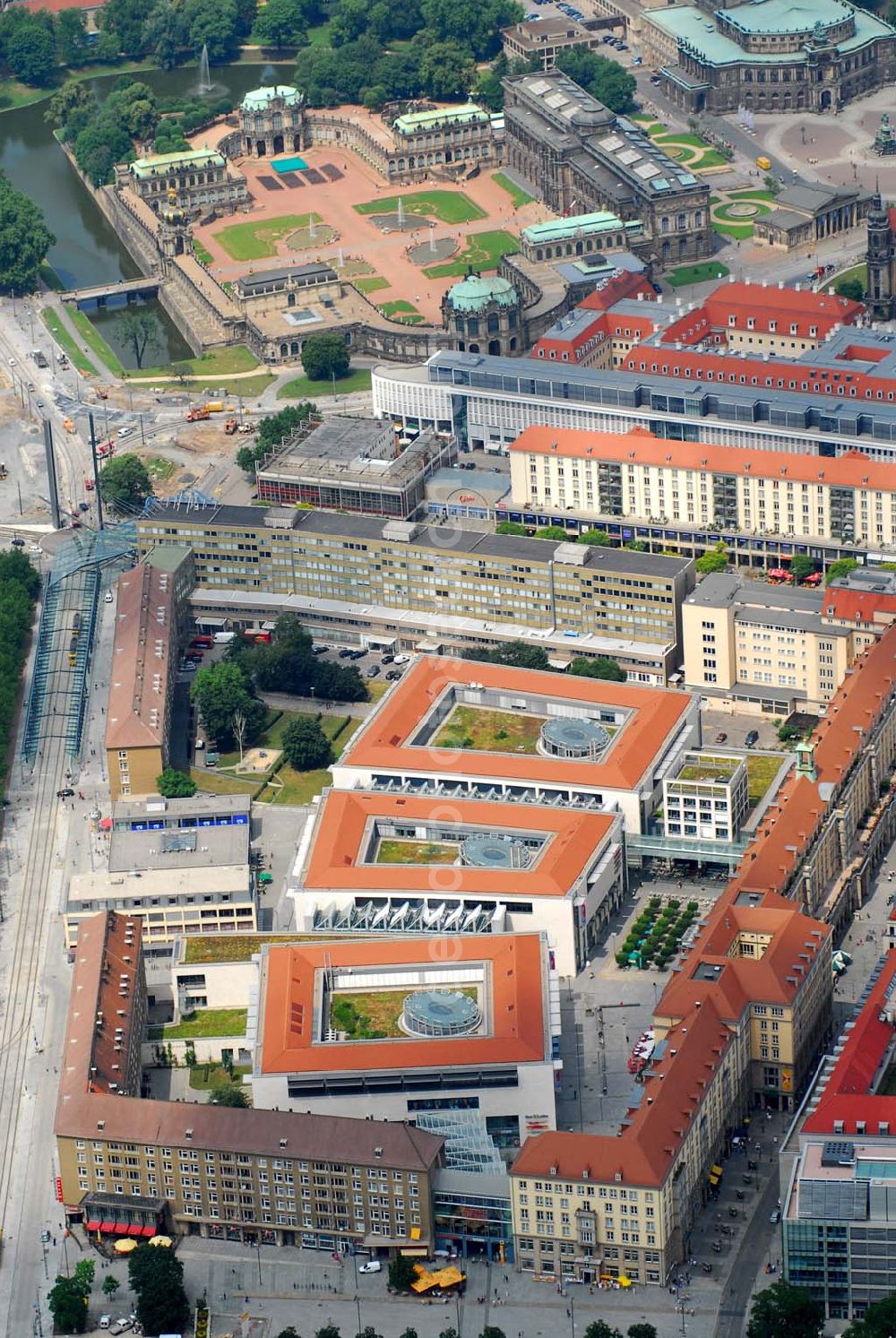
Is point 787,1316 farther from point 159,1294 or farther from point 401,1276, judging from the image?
A: point 159,1294

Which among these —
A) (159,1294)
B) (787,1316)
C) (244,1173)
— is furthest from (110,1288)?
(787,1316)

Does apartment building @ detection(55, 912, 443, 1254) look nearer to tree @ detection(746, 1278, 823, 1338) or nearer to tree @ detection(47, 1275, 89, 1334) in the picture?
tree @ detection(47, 1275, 89, 1334)

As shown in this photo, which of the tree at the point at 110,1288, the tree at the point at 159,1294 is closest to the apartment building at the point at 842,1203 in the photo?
the tree at the point at 159,1294

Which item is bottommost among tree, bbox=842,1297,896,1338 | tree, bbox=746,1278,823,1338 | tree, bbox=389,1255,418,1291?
tree, bbox=389,1255,418,1291

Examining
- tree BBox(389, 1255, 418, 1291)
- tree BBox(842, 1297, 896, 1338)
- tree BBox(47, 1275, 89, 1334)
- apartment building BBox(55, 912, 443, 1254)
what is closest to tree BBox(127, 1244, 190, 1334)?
tree BBox(47, 1275, 89, 1334)

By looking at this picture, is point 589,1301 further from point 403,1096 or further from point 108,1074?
point 108,1074
